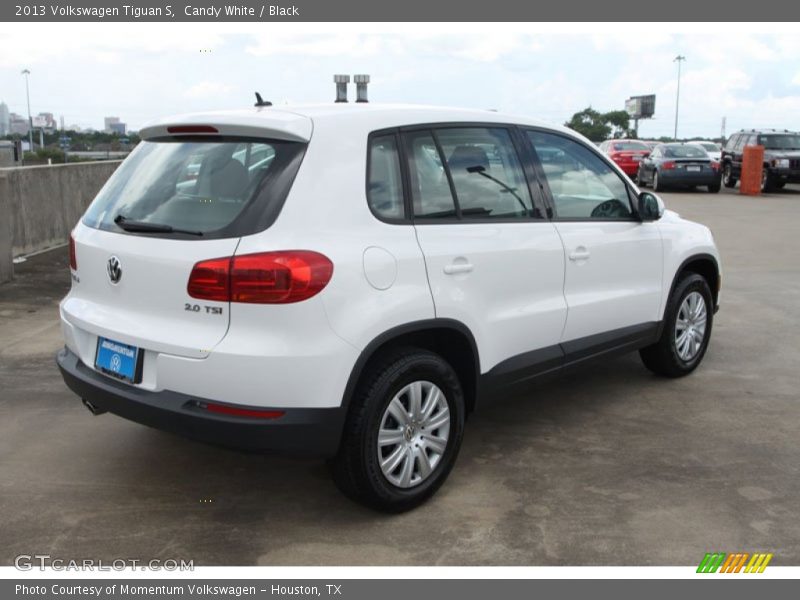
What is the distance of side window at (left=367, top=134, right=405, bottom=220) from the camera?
146 inches

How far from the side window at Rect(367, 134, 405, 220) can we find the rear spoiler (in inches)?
13.2

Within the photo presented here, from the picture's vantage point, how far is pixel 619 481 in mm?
4203

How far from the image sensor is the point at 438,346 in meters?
4.10

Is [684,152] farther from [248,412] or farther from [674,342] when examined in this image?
[248,412]

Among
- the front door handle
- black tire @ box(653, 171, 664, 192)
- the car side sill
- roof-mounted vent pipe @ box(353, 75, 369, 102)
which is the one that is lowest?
black tire @ box(653, 171, 664, 192)

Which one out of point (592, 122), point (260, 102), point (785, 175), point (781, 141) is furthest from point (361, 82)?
point (592, 122)

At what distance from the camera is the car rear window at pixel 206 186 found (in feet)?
11.2

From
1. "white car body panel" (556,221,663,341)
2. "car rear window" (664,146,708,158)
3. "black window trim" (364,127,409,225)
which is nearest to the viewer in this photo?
"black window trim" (364,127,409,225)

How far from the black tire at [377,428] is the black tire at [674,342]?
7.62ft

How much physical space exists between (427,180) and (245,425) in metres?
1.43

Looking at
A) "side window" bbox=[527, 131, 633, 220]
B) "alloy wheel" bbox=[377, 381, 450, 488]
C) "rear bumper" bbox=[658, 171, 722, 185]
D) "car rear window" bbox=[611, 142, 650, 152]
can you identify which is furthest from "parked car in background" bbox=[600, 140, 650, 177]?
"alloy wheel" bbox=[377, 381, 450, 488]

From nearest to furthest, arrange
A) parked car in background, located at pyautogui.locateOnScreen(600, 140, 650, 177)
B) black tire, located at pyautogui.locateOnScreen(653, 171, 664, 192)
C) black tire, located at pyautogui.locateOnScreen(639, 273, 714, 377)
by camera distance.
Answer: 1. black tire, located at pyautogui.locateOnScreen(639, 273, 714, 377)
2. black tire, located at pyautogui.locateOnScreen(653, 171, 664, 192)
3. parked car in background, located at pyautogui.locateOnScreen(600, 140, 650, 177)

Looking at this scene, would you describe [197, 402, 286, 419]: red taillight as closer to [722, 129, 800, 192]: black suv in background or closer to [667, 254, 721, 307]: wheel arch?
[667, 254, 721, 307]: wheel arch

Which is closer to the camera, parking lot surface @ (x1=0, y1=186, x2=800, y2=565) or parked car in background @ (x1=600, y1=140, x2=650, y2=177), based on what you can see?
parking lot surface @ (x1=0, y1=186, x2=800, y2=565)
